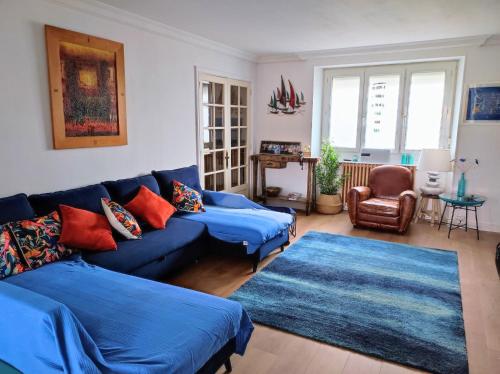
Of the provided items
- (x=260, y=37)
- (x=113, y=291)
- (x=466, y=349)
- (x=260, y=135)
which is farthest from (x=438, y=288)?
(x=260, y=135)

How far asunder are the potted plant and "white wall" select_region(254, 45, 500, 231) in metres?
0.33

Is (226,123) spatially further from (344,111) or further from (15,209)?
(15,209)

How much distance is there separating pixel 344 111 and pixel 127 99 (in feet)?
11.5

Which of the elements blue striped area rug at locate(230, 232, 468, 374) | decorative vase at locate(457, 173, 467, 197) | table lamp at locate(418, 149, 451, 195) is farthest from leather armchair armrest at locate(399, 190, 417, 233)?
decorative vase at locate(457, 173, 467, 197)

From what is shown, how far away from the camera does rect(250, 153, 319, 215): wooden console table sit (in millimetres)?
5652

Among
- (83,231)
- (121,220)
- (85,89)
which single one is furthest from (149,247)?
(85,89)

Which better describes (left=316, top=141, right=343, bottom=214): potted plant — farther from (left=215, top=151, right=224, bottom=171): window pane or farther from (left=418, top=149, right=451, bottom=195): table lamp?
(left=215, top=151, right=224, bottom=171): window pane

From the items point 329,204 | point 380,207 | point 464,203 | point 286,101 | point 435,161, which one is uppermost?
point 286,101

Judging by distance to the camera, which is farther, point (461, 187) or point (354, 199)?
point (354, 199)

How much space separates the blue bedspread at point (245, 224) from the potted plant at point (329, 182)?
1.80 metres

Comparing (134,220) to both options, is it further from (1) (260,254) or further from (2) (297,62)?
(2) (297,62)

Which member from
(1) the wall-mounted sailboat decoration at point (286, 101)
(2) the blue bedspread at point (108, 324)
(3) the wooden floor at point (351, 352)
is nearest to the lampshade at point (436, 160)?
(3) the wooden floor at point (351, 352)

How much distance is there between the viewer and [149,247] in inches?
115

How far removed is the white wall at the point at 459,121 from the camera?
462 cm
